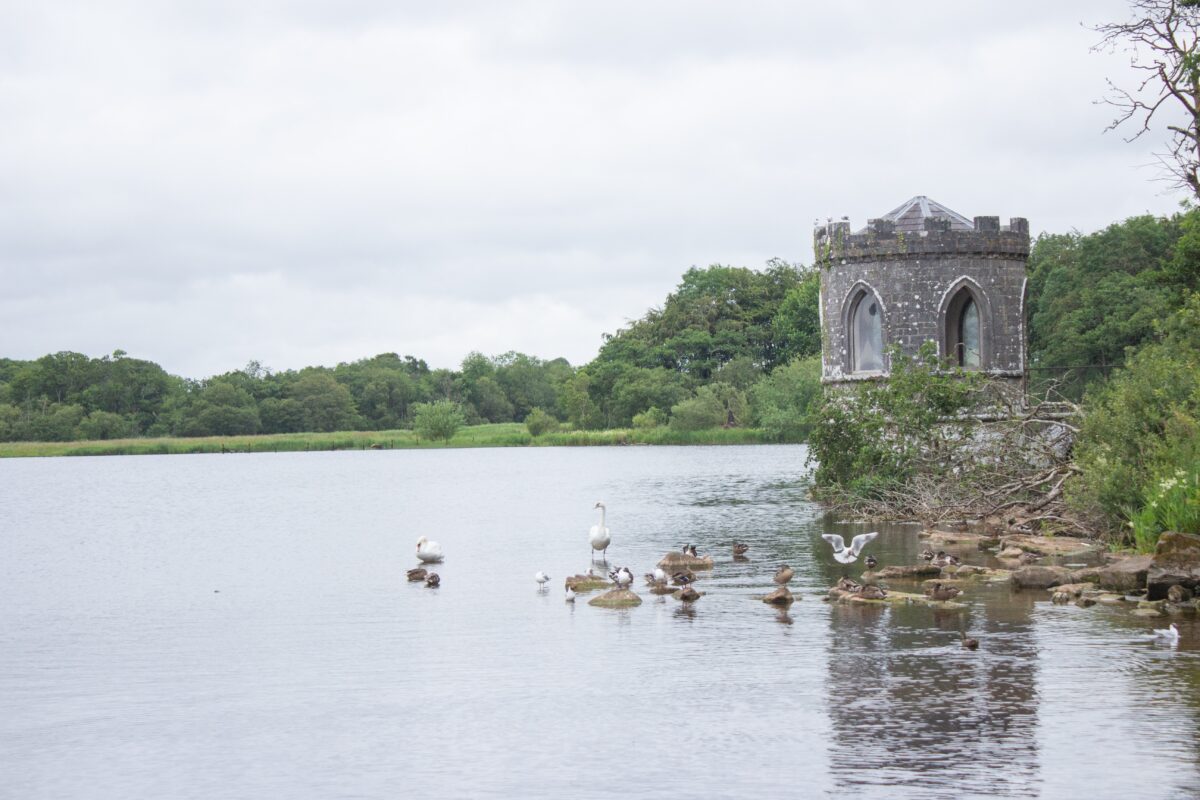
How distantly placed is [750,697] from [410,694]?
10.6ft

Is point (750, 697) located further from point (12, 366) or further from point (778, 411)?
point (12, 366)

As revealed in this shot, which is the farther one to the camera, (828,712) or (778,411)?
(778,411)

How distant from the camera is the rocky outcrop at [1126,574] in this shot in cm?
1672

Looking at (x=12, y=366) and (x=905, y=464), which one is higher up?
(x=12, y=366)

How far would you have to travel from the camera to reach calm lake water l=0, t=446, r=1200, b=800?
10078 millimetres

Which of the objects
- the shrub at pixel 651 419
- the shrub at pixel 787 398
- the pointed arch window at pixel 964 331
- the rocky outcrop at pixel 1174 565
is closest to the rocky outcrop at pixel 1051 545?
the rocky outcrop at pixel 1174 565

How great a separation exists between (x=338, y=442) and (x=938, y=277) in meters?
77.6

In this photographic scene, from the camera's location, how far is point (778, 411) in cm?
7975

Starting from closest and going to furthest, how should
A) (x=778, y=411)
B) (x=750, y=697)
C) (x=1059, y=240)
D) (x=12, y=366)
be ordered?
(x=750, y=697) < (x=1059, y=240) < (x=778, y=411) < (x=12, y=366)

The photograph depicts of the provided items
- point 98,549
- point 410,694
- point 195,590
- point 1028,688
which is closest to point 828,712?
point 1028,688

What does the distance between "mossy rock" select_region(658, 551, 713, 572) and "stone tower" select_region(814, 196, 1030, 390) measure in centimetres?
1090

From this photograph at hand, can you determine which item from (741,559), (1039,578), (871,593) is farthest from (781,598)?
(741,559)

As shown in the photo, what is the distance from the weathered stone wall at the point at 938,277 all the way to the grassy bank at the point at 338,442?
192ft

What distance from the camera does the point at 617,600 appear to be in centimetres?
1833
